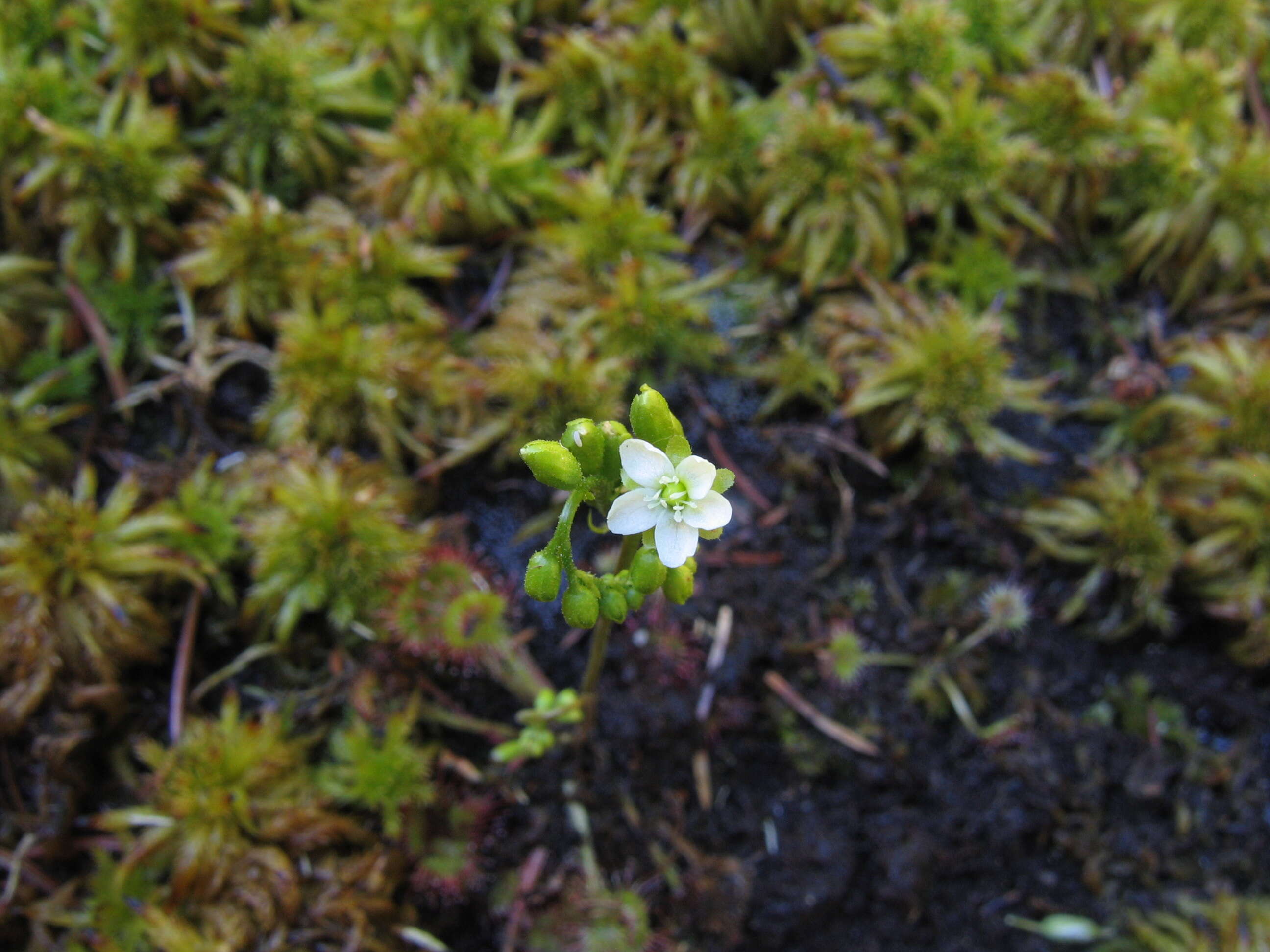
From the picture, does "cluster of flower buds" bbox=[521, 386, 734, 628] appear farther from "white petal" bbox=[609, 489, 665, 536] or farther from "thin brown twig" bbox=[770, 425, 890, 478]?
"thin brown twig" bbox=[770, 425, 890, 478]

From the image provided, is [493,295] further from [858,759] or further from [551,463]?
[858,759]

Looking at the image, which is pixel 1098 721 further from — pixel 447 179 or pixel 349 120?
pixel 349 120

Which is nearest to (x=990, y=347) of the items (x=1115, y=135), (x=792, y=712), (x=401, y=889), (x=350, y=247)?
(x=1115, y=135)

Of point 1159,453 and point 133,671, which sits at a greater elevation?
point 1159,453

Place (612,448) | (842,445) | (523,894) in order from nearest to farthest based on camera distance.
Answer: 1. (612,448)
2. (523,894)
3. (842,445)

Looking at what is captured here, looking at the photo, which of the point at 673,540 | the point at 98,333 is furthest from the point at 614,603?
the point at 98,333

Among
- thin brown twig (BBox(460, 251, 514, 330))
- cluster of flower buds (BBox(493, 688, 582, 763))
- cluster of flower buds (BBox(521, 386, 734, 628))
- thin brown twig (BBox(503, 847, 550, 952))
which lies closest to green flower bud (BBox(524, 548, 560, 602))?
cluster of flower buds (BBox(521, 386, 734, 628))

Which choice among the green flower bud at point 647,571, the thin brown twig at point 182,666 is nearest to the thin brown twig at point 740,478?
the green flower bud at point 647,571
